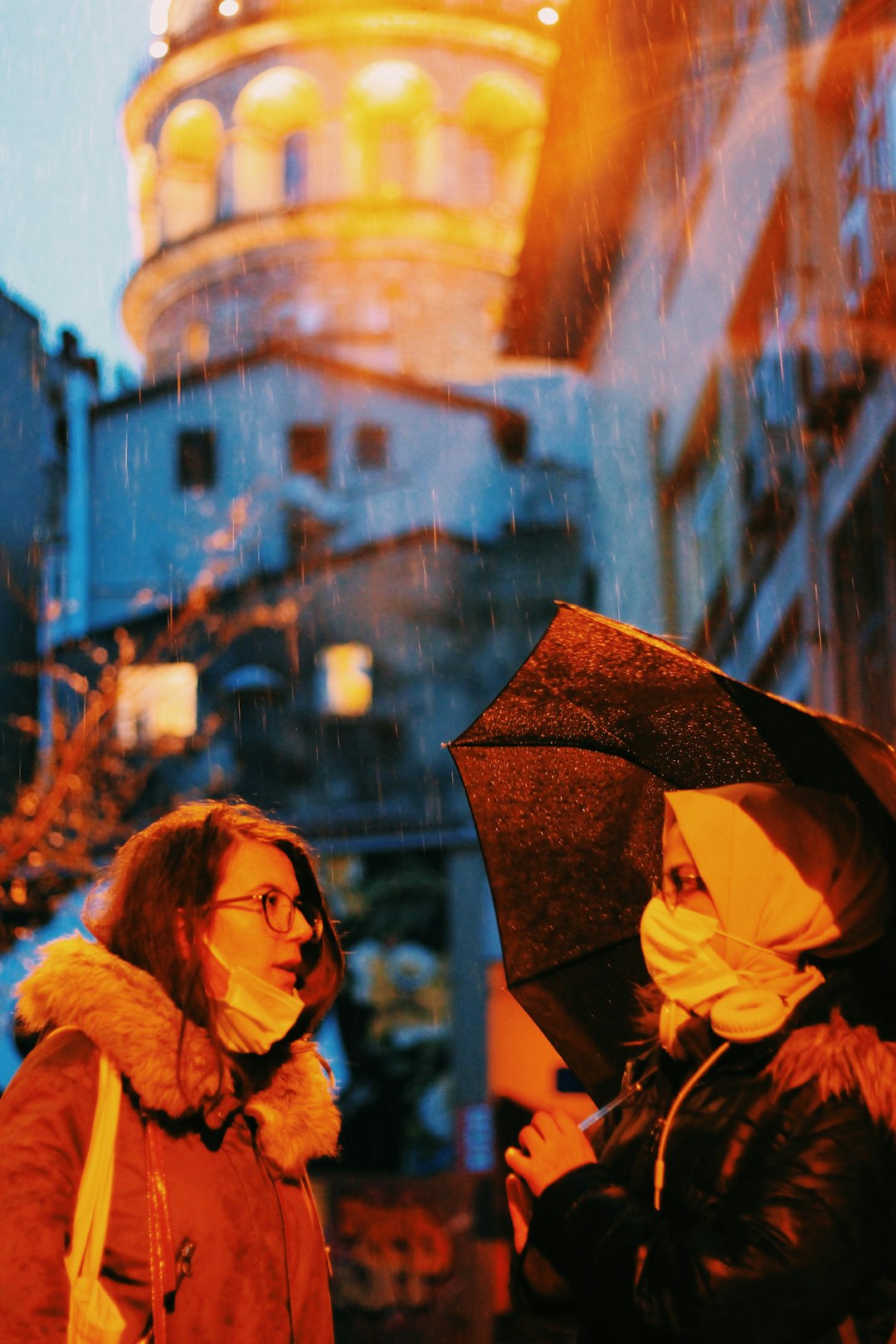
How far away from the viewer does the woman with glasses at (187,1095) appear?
3.05 m

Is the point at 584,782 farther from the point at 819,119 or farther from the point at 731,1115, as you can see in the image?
the point at 819,119

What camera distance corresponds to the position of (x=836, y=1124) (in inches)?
100

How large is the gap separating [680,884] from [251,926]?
1.01 meters

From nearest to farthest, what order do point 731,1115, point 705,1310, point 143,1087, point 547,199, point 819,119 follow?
1. point 705,1310
2. point 731,1115
3. point 143,1087
4. point 819,119
5. point 547,199

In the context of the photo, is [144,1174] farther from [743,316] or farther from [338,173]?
[338,173]

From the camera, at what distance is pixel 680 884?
2.93 m

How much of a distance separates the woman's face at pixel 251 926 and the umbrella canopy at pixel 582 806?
17.2 inches

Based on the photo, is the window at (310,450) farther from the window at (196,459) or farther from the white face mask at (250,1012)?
the white face mask at (250,1012)

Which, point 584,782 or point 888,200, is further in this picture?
point 888,200

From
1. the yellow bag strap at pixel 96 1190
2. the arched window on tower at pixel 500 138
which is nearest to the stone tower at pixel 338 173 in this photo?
the arched window on tower at pixel 500 138

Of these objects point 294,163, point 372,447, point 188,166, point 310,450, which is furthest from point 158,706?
point 188,166

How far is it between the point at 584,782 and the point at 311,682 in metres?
24.7

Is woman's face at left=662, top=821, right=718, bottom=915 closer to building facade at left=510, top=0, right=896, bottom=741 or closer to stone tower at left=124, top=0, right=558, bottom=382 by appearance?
building facade at left=510, top=0, right=896, bottom=741

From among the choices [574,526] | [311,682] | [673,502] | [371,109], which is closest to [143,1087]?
[673,502]
